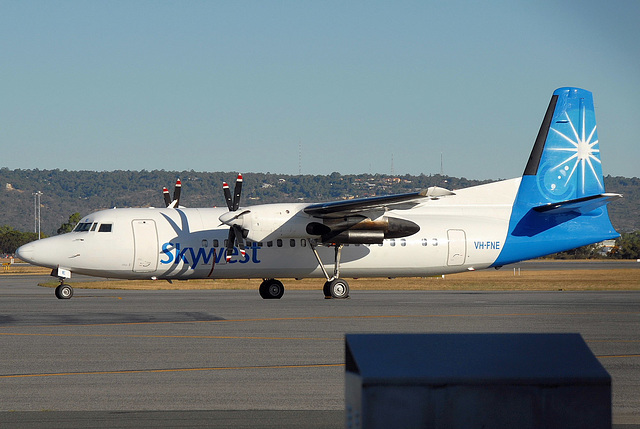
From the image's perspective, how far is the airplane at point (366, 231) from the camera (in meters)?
27.3

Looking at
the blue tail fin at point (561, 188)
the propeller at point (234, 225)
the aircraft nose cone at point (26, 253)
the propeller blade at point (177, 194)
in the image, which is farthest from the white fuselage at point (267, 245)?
the propeller blade at point (177, 194)

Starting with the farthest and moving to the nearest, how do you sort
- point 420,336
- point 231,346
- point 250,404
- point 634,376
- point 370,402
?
point 231,346 → point 634,376 → point 250,404 → point 420,336 → point 370,402

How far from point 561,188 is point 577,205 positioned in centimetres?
245

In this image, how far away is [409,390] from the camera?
3666mm

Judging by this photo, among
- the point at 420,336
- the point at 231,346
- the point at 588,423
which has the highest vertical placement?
the point at 420,336

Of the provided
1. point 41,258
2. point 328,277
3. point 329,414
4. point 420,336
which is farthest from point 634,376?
point 41,258

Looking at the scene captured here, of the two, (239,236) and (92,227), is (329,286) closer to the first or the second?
(239,236)

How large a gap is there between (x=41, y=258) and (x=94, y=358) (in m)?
15.5

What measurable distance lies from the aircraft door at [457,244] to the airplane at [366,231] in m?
0.04

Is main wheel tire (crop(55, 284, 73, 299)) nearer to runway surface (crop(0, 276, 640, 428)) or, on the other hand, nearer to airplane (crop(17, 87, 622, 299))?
airplane (crop(17, 87, 622, 299))

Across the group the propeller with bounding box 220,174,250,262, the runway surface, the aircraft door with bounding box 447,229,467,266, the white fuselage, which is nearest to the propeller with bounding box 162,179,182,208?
the white fuselage

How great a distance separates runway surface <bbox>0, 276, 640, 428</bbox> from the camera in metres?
8.41

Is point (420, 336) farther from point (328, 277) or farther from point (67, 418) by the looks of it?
point (328, 277)

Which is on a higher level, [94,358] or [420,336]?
[420,336]
